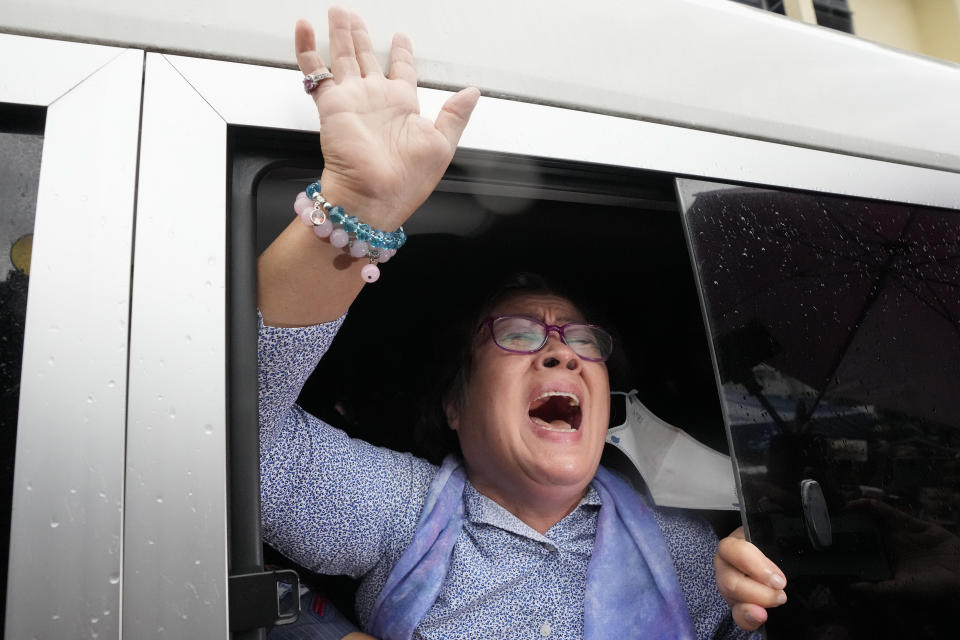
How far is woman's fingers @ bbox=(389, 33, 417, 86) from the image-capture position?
1.00 m

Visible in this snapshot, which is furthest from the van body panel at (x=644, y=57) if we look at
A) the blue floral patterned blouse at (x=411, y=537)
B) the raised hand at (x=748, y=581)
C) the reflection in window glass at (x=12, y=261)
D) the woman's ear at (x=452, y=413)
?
the woman's ear at (x=452, y=413)

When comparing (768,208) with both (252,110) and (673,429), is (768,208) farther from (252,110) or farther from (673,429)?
(673,429)

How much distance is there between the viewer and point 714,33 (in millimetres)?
1244

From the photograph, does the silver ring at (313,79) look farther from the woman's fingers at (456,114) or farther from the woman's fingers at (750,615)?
the woman's fingers at (750,615)

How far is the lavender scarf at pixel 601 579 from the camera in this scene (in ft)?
5.24

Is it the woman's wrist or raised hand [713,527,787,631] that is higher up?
the woman's wrist

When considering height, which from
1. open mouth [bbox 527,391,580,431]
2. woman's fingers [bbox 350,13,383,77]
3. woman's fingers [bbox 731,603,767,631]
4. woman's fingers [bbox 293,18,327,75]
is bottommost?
woman's fingers [bbox 731,603,767,631]

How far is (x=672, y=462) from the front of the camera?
2037mm

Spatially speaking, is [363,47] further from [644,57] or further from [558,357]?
[558,357]

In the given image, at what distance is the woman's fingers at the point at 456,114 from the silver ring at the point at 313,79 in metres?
0.16

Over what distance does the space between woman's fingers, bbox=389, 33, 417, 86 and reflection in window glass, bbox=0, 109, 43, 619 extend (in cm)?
44

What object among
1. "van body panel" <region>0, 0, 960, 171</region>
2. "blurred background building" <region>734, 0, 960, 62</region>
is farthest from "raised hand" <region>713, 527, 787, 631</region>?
"blurred background building" <region>734, 0, 960, 62</region>

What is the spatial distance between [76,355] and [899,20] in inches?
214

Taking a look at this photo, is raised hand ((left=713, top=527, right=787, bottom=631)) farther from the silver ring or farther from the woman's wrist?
the silver ring
